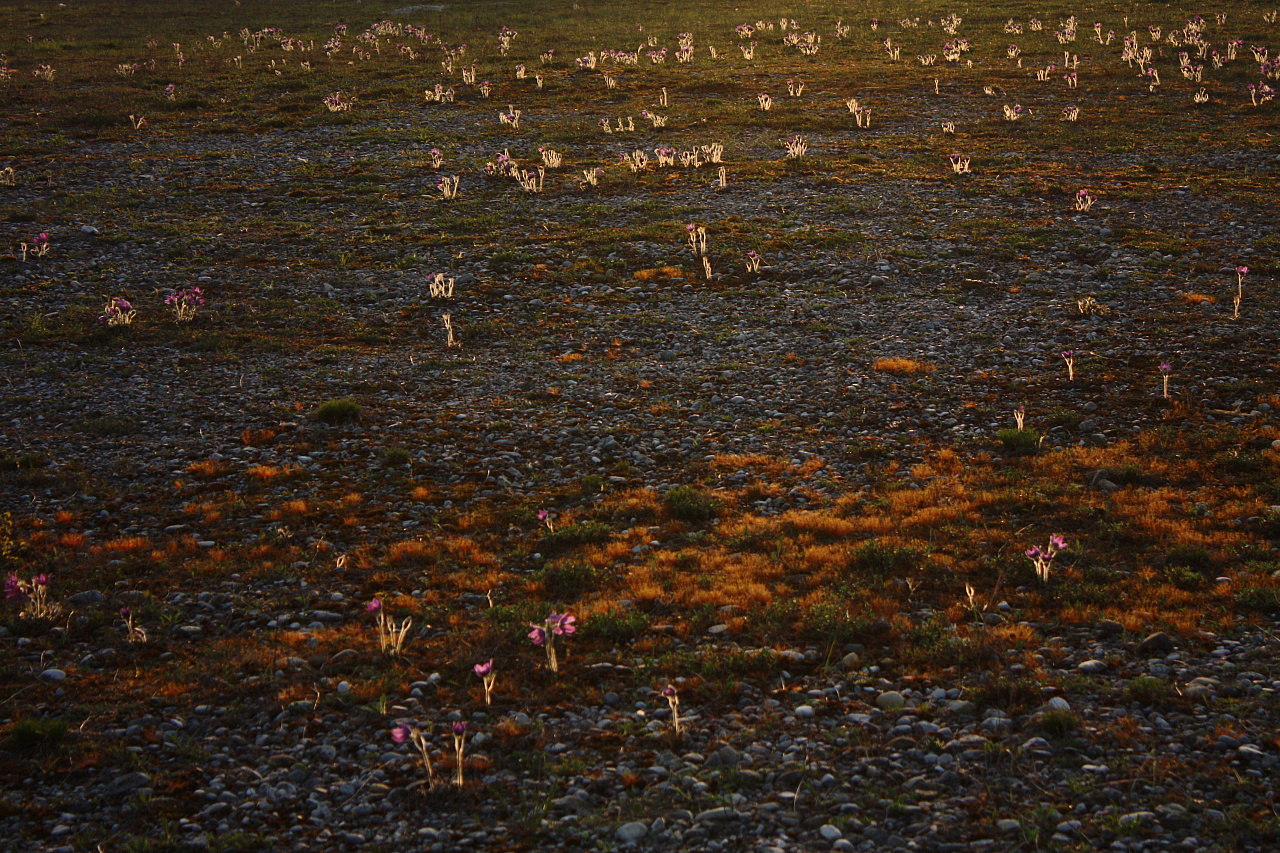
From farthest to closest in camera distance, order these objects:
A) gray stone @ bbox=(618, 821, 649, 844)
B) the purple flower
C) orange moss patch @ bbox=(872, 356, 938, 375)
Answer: orange moss patch @ bbox=(872, 356, 938, 375), the purple flower, gray stone @ bbox=(618, 821, 649, 844)

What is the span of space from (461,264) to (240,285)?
529 cm

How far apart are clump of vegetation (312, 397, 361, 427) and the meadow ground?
2.5 inches

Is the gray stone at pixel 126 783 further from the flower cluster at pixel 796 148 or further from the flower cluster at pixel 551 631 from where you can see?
the flower cluster at pixel 796 148

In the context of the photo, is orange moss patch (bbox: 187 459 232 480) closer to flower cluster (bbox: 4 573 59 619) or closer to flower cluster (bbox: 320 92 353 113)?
flower cluster (bbox: 4 573 59 619)

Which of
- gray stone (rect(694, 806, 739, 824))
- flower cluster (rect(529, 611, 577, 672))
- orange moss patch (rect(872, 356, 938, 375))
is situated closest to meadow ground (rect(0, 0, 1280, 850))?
gray stone (rect(694, 806, 739, 824))

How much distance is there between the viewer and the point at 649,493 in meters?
12.3

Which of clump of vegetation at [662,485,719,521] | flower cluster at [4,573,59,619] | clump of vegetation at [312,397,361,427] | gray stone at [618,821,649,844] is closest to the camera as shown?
gray stone at [618,821,649,844]

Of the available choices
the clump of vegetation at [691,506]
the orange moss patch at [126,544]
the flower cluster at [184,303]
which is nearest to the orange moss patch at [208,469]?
the orange moss patch at [126,544]

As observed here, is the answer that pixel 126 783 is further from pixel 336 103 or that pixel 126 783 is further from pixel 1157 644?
pixel 336 103

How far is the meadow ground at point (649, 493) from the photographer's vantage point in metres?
6.98

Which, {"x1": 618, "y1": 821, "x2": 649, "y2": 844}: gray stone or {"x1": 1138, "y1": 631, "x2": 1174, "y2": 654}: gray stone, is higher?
{"x1": 1138, "y1": 631, "x2": 1174, "y2": 654}: gray stone

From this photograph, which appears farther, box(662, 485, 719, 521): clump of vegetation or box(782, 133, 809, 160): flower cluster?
box(782, 133, 809, 160): flower cluster

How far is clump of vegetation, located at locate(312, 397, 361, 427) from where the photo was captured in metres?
14.3

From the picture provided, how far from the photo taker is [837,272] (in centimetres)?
2047
